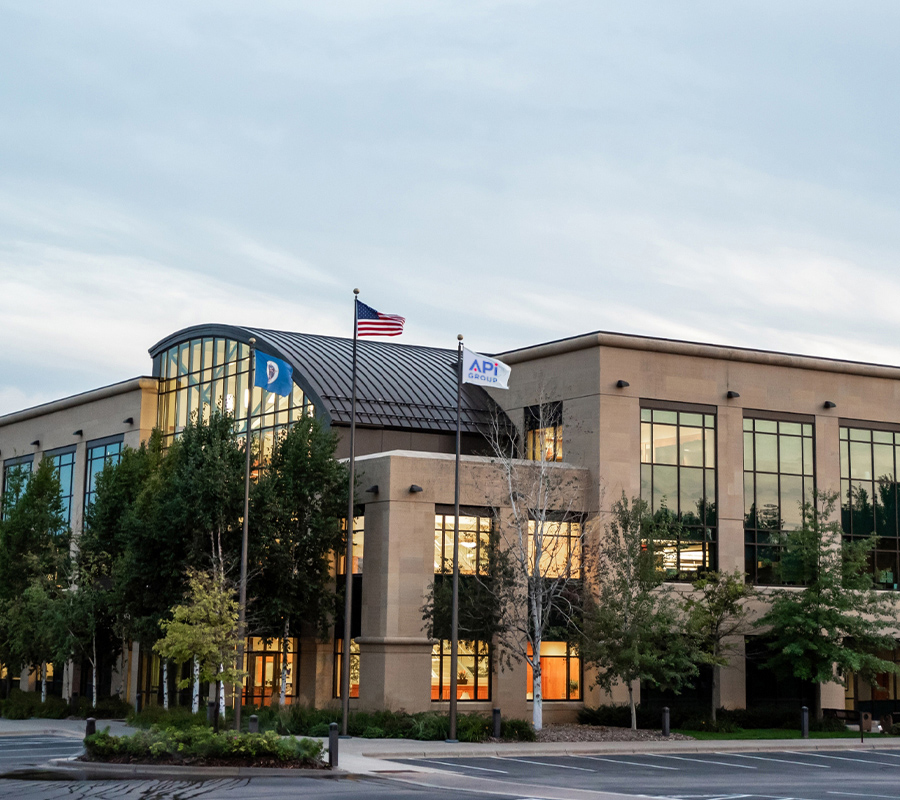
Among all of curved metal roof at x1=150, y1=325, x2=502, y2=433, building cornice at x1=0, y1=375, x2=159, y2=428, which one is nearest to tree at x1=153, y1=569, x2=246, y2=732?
curved metal roof at x1=150, y1=325, x2=502, y2=433

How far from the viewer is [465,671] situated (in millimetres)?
42875

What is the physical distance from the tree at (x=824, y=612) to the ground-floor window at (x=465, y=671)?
1013cm

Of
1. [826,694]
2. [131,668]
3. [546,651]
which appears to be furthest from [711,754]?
[131,668]

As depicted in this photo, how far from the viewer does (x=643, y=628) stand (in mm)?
39094

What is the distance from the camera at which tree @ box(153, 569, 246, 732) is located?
35.7 meters

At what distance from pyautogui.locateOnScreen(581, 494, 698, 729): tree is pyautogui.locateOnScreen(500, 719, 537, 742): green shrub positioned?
363 cm

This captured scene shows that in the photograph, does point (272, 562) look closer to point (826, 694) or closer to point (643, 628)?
point (643, 628)

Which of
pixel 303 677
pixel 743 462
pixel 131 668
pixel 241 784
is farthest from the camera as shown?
pixel 131 668

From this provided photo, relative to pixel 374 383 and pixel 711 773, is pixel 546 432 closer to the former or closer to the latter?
pixel 374 383

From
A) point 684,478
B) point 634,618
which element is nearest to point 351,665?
point 634,618

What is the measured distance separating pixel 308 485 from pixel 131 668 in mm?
Answer: 16243

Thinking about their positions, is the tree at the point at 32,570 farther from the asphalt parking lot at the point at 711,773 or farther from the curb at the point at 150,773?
the asphalt parking lot at the point at 711,773

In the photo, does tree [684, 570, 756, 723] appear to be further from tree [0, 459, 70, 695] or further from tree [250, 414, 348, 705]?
tree [0, 459, 70, 695]

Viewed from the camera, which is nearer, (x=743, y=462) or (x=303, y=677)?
(x=303, y=677)
